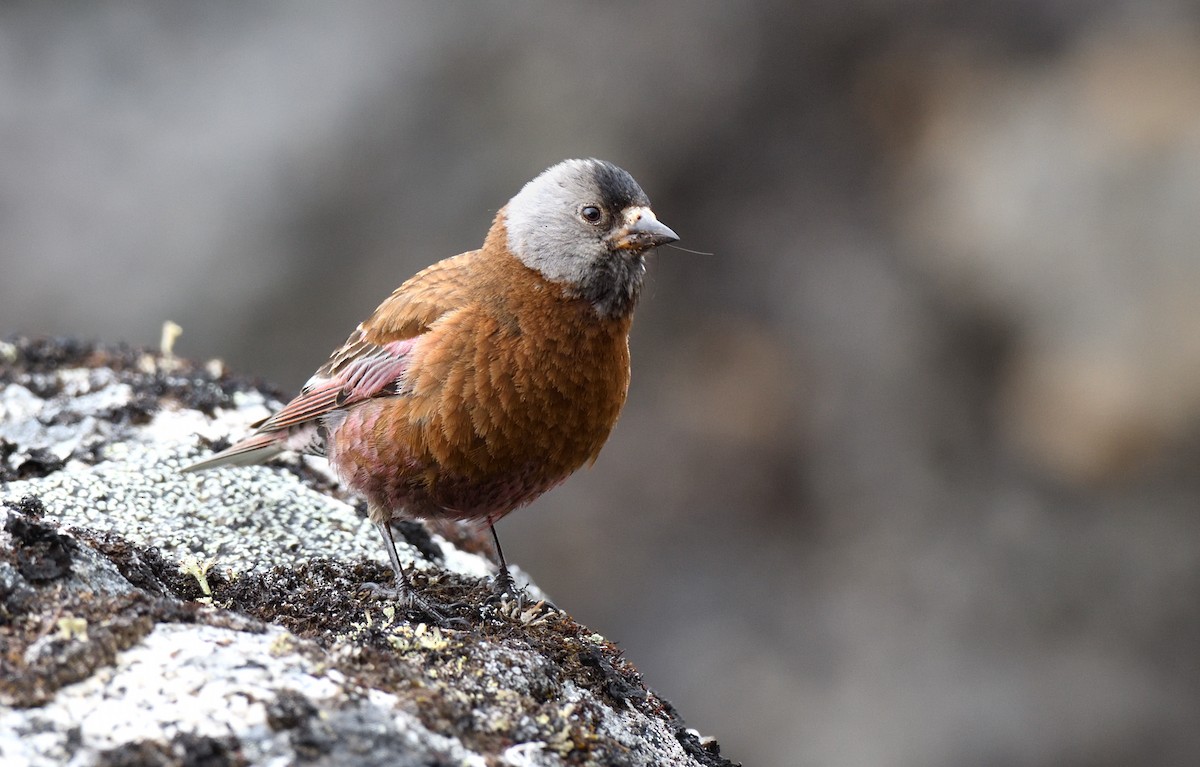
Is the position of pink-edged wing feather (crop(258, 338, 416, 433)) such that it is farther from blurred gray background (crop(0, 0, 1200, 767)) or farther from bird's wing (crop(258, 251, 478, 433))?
blurred gray background (crop(0, 0, 1200, 767))

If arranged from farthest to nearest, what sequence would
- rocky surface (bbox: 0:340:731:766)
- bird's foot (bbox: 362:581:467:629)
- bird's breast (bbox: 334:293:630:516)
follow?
bird's breast (bbox: 334:293:630:516) < bird's foot (bbox: 362:581:467:629) < rocky surface (bbox: 0:340:731:766)

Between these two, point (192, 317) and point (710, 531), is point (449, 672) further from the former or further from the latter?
point (192, 317)

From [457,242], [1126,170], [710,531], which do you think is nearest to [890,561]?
[710,531]

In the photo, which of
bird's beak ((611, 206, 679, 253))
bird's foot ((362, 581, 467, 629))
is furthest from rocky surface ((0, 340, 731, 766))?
bird's beak ((611, 206, 679, 253))

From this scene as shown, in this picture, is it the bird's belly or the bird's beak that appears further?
the bird's beak

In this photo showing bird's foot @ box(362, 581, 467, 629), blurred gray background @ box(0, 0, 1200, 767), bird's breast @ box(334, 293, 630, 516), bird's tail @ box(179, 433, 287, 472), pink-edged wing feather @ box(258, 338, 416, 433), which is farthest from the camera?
blurred gray background @ box(0, 0, 1200, 767)

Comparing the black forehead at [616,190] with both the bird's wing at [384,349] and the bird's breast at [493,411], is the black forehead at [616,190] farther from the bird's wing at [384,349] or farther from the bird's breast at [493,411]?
the bird's wing at [384,349]

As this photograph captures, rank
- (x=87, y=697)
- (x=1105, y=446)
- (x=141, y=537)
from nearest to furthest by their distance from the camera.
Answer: (x=87, y=697)
(x=141, y=537)
(x=1105, y=446)

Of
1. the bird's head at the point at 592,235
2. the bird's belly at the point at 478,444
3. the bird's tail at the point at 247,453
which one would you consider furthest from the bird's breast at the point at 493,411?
the bird's tail at the point at 247,453
